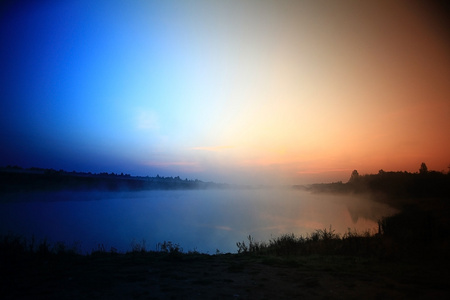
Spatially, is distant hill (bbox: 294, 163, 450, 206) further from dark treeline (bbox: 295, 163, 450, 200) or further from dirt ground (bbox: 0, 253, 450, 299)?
dirt ground (bbox: 0, 253, 450, 299)

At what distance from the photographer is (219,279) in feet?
20.9

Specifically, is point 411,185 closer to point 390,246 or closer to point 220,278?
point 390,246

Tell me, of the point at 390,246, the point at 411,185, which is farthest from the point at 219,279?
the point at 411,185

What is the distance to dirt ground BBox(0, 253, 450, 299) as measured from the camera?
17.0 ft

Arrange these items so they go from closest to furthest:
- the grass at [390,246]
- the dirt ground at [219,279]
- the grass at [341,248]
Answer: the dirt ground at [219,279] → the grass at [341,248] → the grass at [390,246]

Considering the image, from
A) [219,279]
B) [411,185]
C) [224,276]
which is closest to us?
[219,279]

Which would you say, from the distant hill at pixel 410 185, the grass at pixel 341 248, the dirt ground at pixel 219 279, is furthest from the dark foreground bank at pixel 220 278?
the distant hill at pixel 410 185

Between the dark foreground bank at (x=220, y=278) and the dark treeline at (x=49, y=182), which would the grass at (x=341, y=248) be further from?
the dark treeline at (x=49, y=182)

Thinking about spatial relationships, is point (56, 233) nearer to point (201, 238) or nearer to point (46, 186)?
point (201, 238)

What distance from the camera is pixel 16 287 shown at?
539 cm

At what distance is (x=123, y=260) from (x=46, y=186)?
2191 inches

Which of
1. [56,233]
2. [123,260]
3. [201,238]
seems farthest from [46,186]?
[123,260]

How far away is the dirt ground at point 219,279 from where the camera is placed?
5.17 m

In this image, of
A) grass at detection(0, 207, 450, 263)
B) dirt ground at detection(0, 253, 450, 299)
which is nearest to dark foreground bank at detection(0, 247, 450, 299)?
dirt ground at detection(0, 253, 450, 299)
